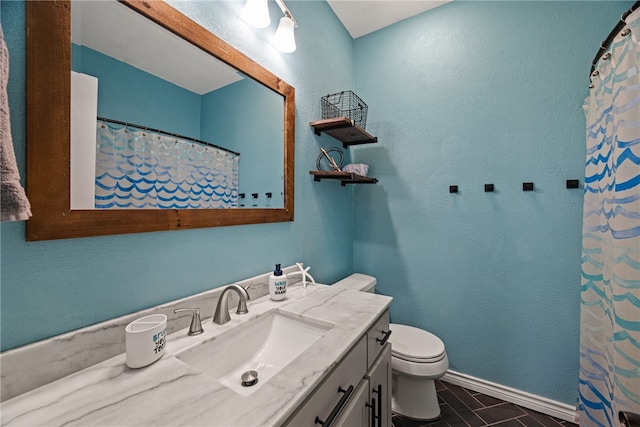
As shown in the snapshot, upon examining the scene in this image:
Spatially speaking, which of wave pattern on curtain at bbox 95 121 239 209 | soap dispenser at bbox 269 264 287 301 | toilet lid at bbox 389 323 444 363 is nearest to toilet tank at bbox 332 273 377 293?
toilet lid at bbox 389 323 444 363

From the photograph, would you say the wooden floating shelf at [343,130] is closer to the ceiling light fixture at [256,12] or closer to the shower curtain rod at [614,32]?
Answer: the ceiling light fixture at [256,12]

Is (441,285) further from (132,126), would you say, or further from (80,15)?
(80,15)

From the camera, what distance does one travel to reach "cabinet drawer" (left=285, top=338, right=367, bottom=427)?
60cm

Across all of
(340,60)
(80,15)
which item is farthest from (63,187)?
(340,60)

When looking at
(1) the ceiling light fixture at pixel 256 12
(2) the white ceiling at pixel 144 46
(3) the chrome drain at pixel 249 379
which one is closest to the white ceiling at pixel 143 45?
(2) the white ceiling at pixel 144 46

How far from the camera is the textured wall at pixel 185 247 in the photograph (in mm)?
561

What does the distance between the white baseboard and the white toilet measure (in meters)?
0.32

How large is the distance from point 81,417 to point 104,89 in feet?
2.58

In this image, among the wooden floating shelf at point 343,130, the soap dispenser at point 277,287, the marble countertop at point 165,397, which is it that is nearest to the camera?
the marble countertop at point 165,397

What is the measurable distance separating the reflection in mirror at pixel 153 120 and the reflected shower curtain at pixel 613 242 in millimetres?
1364

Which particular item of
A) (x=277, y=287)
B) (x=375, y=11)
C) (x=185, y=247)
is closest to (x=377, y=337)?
(x=277, y=287)

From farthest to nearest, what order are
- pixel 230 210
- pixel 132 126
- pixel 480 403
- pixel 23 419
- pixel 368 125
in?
pixel 368 125, pixel 480 403, pixel 230 210, pixel 132 126, pixel 23 419

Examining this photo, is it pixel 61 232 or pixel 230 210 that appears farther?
pixel 230 210

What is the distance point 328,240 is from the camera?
1.76m
